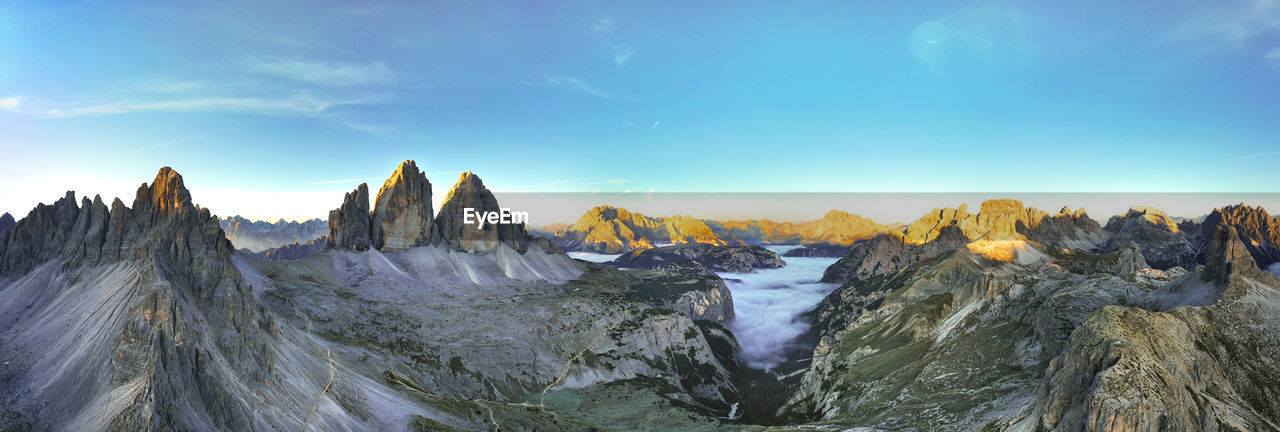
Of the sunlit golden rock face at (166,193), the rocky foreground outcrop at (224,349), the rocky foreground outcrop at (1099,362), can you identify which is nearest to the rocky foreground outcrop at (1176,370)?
the rocky foreground outcrop at (1099,362)

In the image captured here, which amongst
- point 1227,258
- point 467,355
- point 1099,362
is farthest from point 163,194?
point 1227,258

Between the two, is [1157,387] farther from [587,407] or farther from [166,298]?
[587,407]

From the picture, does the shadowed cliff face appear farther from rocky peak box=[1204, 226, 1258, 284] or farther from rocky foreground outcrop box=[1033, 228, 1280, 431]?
rocky peak box=[1204, 226, 1258, 284]

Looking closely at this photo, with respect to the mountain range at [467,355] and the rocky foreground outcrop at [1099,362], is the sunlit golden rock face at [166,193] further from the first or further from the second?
the rocky foreground outcrop at [1099,362]

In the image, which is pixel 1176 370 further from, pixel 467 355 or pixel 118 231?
pixel 118 231

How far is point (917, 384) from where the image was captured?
357ft

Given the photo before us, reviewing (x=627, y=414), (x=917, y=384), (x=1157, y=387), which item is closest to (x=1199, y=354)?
(x=1157, y=387)

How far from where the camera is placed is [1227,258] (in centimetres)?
7638

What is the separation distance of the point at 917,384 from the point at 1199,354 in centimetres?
4940

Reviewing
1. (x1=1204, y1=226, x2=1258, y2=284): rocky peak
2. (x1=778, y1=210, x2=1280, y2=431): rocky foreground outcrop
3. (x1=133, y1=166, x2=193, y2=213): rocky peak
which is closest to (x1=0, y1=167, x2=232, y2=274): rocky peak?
(x1=133, y1=166, x2=193, y2=213): rocky peak

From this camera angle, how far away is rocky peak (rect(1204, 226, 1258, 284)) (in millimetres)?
75250

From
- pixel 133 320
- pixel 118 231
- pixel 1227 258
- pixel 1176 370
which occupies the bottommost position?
pixel 1176 370

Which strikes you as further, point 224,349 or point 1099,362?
point 224,349

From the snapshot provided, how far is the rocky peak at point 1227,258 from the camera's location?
75.2 metres
